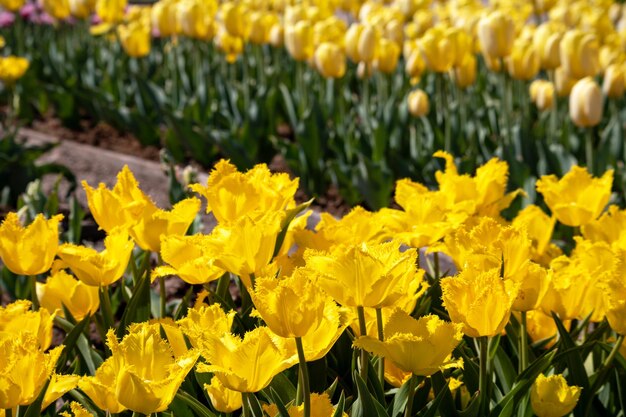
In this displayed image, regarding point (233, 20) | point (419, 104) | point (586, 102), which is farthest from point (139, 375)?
point (233, 20)

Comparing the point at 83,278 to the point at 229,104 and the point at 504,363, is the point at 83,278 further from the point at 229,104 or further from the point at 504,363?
the point at 229,104

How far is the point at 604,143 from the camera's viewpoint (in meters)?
3.84

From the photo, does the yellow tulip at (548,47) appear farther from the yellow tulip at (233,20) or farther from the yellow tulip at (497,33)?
the yellow tulip at (233,20)

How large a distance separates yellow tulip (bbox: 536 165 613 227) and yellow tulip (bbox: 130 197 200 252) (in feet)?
2.43

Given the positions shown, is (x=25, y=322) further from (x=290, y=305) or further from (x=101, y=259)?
(x=290, y=305)

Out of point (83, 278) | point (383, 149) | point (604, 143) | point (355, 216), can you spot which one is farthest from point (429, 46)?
point (83, 278)

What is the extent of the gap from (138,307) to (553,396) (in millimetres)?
730

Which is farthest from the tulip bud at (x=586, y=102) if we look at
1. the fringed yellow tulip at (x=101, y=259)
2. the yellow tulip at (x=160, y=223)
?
the fringed yellow tulip at (x=101, y=259)

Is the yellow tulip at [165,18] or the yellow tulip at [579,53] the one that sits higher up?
the yellow tulip at [579,53]

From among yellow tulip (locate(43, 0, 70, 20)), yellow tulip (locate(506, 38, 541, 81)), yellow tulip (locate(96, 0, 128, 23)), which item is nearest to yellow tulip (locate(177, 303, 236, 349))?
yellow tulip (locate(506, 38, 541, 81))

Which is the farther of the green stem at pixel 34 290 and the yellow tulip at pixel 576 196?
the yellow tulip at pixel 576 196

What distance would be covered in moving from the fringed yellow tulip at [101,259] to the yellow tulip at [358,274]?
447 mm

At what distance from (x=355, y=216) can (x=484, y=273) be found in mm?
477

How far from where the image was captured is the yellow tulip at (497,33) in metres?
3.85
